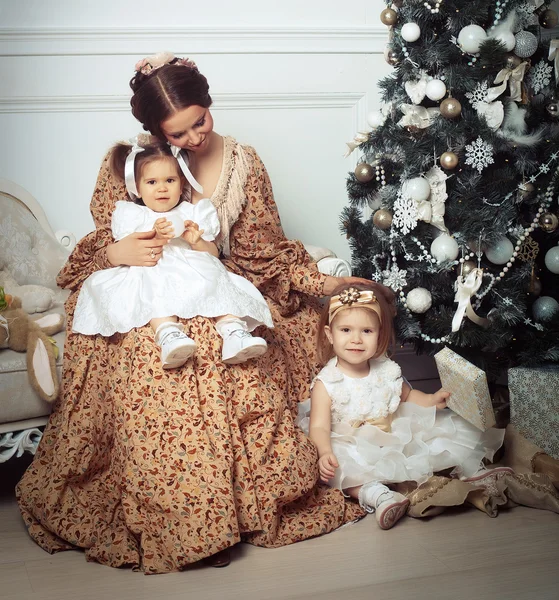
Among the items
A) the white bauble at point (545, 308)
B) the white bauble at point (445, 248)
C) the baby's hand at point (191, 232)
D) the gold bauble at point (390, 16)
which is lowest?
the white bauble at point (545, 308)

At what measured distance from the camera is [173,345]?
229 centimetres

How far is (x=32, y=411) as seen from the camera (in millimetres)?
2637

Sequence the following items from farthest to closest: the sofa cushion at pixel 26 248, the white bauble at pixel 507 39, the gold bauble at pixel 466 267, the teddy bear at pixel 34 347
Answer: the sofa cushion at pixel 26 248 → the gold bauble at pixel 466 267 → the white bauble at pixel 507 39 → the teddy bear at pixel 34 347

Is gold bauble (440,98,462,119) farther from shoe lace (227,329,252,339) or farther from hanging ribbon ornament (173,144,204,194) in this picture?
shoe lace (227,329,252,339)

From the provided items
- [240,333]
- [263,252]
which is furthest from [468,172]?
[240,333]

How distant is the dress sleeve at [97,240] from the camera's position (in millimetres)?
2785

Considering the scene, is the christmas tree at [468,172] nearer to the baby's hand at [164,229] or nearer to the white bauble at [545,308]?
the white bauble at [545,308]

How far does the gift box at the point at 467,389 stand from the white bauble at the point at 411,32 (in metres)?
1.10

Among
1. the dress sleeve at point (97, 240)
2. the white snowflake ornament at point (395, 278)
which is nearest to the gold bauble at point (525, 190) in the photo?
the white snowflake ornament at point (395, 278)

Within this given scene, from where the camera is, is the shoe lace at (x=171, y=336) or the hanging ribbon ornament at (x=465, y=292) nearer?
the shoe lace at (x=171, y=336)

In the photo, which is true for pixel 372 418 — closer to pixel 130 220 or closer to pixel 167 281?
pixel 167 281

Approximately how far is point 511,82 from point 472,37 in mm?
227

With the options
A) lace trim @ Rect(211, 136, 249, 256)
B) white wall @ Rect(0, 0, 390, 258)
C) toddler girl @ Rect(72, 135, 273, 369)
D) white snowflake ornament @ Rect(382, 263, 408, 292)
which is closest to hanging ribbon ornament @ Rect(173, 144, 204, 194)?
toddler girl @ Rect(72, 135, 273, 369)

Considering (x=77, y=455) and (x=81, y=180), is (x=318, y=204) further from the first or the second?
(x=77, y=455)
